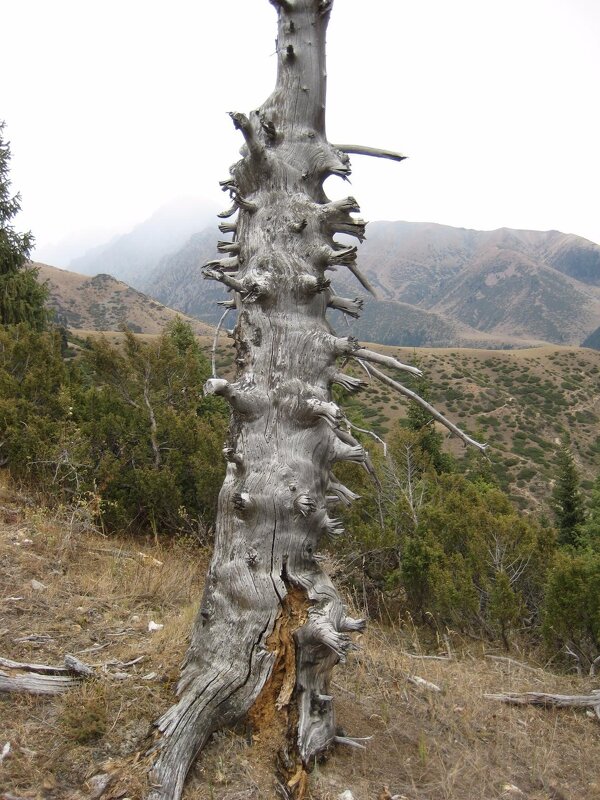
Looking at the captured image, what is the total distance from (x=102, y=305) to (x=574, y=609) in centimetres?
10041

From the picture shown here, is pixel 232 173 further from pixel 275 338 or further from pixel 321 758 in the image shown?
pixel 321 758

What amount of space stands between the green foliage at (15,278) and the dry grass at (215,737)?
10.3 m

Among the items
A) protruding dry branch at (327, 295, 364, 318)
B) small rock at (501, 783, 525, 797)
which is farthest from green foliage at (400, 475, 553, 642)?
protruding dry branch at (327, 295, 364, 318)

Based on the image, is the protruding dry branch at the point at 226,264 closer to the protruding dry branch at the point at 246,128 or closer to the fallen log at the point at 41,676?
the protruding dry branch at the point at 246,128

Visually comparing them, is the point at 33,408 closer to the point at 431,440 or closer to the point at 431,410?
the point at 431,410

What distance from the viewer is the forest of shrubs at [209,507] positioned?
5559 mm

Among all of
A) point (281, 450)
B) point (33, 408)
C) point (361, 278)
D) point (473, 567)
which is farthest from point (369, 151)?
point (33, 408)

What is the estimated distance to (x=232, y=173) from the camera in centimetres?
343

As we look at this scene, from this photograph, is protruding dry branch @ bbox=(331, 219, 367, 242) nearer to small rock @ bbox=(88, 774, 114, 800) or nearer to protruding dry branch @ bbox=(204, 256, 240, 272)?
protruding dry branch @ bbox=(204, 256, 240, 272)

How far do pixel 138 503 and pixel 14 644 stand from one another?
4.01 meters

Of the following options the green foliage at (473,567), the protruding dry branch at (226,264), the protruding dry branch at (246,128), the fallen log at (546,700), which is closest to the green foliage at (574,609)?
the green foliage at (473,567)

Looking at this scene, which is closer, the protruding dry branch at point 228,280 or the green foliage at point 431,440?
the protruding dry branch at point 228,280

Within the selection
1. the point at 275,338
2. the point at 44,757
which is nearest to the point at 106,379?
the point at 275,338

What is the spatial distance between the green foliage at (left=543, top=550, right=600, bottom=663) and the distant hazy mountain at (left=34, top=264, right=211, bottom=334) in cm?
8407
